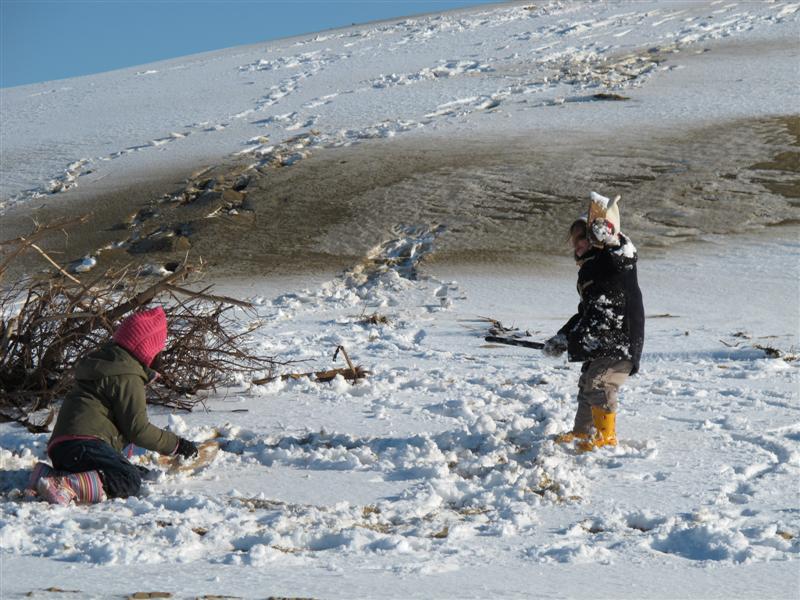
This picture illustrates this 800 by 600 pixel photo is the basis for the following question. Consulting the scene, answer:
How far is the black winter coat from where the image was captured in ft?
15.4

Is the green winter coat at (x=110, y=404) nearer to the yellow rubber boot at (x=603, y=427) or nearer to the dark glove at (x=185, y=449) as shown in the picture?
the dark glove at (x=185, y=449)

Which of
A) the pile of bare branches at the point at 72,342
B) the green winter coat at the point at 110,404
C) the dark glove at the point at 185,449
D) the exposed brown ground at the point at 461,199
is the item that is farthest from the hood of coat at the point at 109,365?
the exposed brown ground at the point at 461,199

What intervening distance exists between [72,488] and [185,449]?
0.63 metres

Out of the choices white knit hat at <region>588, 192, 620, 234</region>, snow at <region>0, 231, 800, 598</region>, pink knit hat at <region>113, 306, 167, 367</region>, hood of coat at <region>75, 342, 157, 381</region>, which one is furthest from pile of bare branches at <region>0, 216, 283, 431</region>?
white knit hat at <region>588, 192, 620, 234</region>

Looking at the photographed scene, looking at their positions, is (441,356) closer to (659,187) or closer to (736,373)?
(736,373)

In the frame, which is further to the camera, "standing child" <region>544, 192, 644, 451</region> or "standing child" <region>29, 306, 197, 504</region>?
"standing child" <region>544, 192, 644, 451</region>

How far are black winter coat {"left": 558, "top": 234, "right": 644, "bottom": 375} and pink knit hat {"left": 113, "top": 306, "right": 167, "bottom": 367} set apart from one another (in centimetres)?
199

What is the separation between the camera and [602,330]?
4.69 meters

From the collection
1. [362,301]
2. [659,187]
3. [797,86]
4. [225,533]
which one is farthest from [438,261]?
[797,86]

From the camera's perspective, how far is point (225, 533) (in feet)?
11.3

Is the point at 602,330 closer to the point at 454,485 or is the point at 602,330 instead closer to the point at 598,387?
the point at 598,387

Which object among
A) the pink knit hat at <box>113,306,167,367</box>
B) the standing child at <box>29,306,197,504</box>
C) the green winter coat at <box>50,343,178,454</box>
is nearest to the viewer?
the standing child at <box>29,306,197,504</box>

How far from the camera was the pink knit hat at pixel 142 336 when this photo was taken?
418 centimetres

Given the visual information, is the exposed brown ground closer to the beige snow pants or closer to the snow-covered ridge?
the snow-covered ridge
